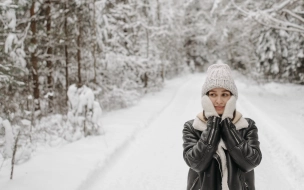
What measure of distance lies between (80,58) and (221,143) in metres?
10.6

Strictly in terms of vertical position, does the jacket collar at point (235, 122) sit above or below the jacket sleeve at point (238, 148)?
above

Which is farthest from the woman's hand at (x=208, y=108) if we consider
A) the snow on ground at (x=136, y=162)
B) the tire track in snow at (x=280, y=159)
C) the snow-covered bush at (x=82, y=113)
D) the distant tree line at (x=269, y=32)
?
the distant tree line at (x=269, y=32)

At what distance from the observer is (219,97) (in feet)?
7.91

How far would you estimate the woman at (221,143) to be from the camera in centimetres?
228

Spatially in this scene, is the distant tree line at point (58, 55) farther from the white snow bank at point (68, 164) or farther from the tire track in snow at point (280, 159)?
the tire track in snow at point (280, 159)

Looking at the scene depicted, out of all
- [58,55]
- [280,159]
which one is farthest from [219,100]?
[58,55]

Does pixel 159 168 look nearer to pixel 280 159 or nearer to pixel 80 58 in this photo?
pixel 280 159

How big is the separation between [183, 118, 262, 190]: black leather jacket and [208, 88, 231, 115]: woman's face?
0.50 feet

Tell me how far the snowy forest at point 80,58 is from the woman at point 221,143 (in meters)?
3.64

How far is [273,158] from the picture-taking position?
257 inches

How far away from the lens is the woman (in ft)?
7.47

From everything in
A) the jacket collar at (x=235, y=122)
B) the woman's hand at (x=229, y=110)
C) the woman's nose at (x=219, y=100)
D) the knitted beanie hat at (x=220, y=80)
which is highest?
the knitted beanie hat at (x=220, y=80)

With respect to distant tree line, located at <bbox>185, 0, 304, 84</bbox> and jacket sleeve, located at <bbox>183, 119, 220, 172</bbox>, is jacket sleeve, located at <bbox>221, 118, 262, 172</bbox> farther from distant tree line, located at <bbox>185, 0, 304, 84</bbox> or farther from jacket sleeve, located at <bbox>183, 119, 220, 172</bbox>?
distant tree line, located at <bbox>185, 0, 304, 84</bbox>

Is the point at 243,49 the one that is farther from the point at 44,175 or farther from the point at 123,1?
the point at 44,175
